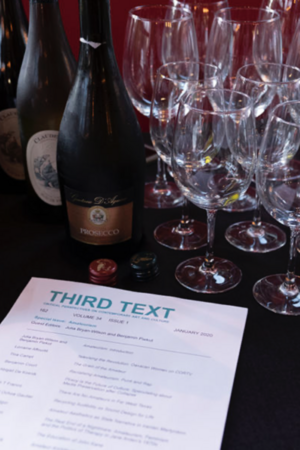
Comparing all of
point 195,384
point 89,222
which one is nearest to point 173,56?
point 89,222

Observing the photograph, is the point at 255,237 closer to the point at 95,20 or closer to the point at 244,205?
the point at 244,205

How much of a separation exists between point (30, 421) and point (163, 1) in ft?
3.55

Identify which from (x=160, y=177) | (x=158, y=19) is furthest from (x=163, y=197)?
(x=158, y=19)

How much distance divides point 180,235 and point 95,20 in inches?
14.4

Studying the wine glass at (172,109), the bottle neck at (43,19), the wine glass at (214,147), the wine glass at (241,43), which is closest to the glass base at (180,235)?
the wine glass at (172,109)

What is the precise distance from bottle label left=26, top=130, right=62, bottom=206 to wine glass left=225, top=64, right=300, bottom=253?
298 millimetres

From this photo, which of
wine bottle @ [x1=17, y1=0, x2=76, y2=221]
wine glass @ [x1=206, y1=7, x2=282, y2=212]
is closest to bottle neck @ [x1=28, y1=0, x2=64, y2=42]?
wine bottle @ [x1=17, y1=0, x2=76, y2=221]

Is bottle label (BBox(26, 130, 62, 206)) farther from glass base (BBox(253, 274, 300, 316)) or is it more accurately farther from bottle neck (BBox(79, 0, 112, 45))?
glass base (BBox(253, 274, 300, 316))

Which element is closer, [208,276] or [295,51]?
[208,276]

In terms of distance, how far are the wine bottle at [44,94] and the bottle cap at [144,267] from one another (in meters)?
0.21

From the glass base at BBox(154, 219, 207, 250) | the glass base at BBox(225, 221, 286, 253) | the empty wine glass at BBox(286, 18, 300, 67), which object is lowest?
the glass base at BBox(154, 219, 207, 250)

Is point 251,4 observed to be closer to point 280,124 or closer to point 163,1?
point 163,1

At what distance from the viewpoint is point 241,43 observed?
→ 0.92 meters

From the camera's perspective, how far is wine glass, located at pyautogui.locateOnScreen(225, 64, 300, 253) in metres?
0.78
